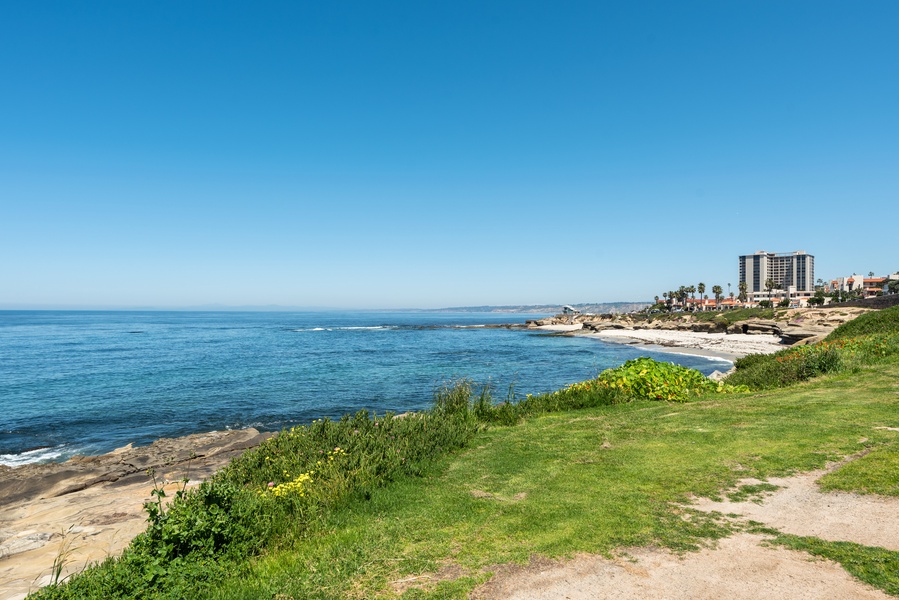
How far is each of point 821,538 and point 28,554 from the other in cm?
1073

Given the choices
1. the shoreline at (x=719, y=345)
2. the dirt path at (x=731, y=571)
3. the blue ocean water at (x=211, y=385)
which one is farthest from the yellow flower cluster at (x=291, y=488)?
the shoreline at (x=719, y=345)

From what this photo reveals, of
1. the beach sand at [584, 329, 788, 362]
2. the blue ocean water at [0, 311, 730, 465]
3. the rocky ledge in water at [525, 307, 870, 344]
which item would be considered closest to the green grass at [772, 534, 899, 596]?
the blue ocean water at [0, 311, 730, 465]

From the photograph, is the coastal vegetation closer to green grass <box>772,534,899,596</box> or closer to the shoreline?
green grass <box>772,534,899,596</box>

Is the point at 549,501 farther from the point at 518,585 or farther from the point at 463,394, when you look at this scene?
the point at 463,394

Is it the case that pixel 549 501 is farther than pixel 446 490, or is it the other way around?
pixel 446 490

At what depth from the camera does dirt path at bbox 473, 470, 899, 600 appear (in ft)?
13.5

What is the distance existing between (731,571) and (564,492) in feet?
7.72

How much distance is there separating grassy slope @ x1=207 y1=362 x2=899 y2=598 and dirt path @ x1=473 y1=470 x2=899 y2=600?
0.25 m

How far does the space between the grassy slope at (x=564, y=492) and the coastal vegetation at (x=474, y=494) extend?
3 cm

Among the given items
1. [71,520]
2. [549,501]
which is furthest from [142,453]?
[549,501]

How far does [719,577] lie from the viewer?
4.34 m

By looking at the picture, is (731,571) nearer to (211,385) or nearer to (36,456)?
(36,456)

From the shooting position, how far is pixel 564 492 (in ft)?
21.5

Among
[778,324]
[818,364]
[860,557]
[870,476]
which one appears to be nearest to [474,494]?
[860,557]
